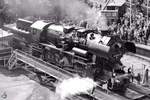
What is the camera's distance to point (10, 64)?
2139 cm

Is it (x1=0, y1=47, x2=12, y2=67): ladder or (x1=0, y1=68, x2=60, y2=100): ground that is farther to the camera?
(x1=0, y1=47, x2=12, y2=67): ladder

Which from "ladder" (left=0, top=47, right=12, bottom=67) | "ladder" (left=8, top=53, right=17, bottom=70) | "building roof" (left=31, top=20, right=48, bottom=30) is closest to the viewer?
"building roof" (left=31, top=20, right=48, bottom=30)

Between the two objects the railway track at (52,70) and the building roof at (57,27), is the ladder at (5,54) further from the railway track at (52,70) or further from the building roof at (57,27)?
the building roof at (57,27)

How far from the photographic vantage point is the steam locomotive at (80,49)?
47.5 feet

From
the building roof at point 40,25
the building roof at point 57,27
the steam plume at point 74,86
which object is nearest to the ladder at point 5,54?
the building roof at point 40,25

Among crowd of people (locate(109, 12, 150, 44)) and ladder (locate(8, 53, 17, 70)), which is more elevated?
crowd of people (locate(109, 12, 150, 44))

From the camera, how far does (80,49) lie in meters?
15.6

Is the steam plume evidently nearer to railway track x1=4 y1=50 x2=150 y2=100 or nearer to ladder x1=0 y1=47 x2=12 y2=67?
railway track x1=4 y1=50 x2=150 y2=100

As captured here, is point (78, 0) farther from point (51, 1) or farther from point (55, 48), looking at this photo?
point (55, 48)

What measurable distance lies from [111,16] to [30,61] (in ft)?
42.3

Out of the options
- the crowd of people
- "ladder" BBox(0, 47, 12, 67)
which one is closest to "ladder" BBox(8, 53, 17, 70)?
"ladder" BBox(0, 47, 12, 67)

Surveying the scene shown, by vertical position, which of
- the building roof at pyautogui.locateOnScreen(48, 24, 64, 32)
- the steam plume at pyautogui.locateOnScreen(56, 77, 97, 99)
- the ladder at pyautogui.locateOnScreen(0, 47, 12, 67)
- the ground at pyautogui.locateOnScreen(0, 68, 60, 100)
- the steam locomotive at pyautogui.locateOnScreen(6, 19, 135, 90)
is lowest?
the ground at pyautogui.locateOnScreen(0, 68, 60, 100)

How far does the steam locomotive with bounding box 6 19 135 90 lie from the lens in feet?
47.5

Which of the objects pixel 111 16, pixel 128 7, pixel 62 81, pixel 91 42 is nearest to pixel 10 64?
pixel 62 81
